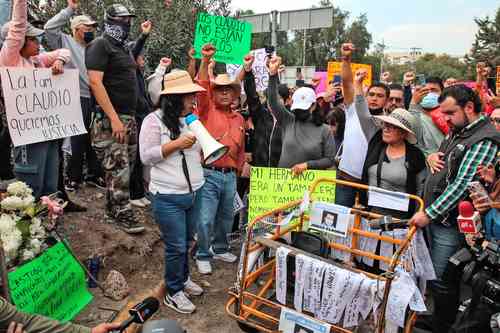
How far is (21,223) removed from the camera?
2.73 meters

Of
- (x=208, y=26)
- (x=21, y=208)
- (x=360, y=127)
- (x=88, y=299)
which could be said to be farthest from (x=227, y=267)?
(x=208, y=26)

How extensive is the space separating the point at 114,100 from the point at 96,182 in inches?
71.9

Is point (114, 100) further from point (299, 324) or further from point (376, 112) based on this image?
point (299, 324)

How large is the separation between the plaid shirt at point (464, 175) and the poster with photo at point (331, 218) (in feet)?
2.04

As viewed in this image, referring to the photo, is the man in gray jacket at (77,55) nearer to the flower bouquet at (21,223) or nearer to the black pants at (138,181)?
the black pants at (138,181)

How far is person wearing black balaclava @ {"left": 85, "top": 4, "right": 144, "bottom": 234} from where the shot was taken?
4.04m

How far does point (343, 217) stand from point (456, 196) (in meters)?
0.85

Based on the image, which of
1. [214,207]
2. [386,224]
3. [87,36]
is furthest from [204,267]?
[87,36]

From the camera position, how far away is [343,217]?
3.42 metres

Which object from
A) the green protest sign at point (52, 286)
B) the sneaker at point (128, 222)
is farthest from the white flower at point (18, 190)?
the sneaker at point (128, 222)

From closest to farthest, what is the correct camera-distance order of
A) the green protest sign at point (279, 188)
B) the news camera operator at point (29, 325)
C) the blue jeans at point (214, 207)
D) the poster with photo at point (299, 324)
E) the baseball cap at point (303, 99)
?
1. the news camera operator at point (29, 325)
2. the poster with photo at point (299, 324)
3. the green protest sign at point (279, 188)
4. the baseball cap at point (303, 99)
5. the blue jeans at point (214, 207)

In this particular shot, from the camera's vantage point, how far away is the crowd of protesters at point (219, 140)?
10.8 ft

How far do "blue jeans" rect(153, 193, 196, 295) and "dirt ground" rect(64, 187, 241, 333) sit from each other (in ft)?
1.17

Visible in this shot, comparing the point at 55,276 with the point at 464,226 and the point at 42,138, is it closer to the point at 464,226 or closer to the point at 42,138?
the point at 42,138
